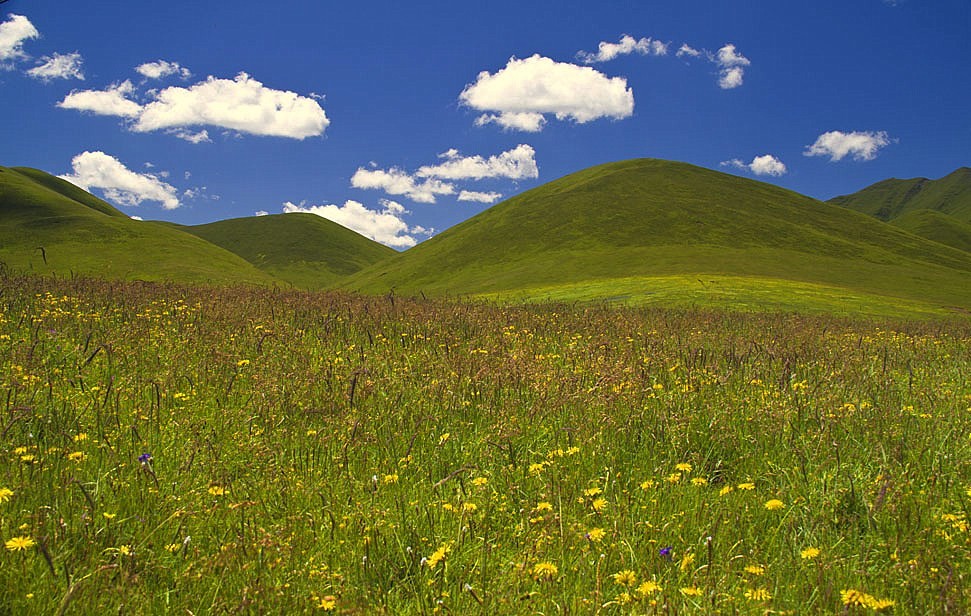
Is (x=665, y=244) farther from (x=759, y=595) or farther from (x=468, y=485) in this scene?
(x=759, y=595)

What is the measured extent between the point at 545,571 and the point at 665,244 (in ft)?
292

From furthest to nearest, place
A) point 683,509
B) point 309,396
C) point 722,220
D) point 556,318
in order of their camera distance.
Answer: point 722,220 → point 556,318 → point 309,396 → point 683,509

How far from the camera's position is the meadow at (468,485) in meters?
2.79

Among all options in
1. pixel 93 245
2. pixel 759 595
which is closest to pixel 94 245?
pixel 93 245

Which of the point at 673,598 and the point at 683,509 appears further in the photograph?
the point at 683,509

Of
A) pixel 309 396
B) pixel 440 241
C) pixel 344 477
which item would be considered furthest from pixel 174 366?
pixel 440 241

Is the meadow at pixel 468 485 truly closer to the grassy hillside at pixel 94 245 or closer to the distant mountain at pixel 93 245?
the distant mountain at pixel 93 245

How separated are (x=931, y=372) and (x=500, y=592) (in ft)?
32.3

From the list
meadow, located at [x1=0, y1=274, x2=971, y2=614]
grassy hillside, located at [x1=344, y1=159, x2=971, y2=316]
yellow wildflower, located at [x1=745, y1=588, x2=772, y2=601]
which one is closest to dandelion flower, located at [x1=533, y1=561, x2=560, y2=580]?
meadow, located at [x1=0, y1=274, x2=971, y2=614]

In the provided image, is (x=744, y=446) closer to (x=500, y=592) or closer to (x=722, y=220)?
(x=500, y=592)

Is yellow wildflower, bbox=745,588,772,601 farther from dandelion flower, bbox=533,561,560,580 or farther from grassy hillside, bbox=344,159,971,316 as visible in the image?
grassy hillside, bbox=344,159,971,316

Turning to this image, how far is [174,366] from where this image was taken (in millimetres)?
A: 6863

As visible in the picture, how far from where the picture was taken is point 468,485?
4160 millimetres

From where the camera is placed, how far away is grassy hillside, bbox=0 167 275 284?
77938 mm
